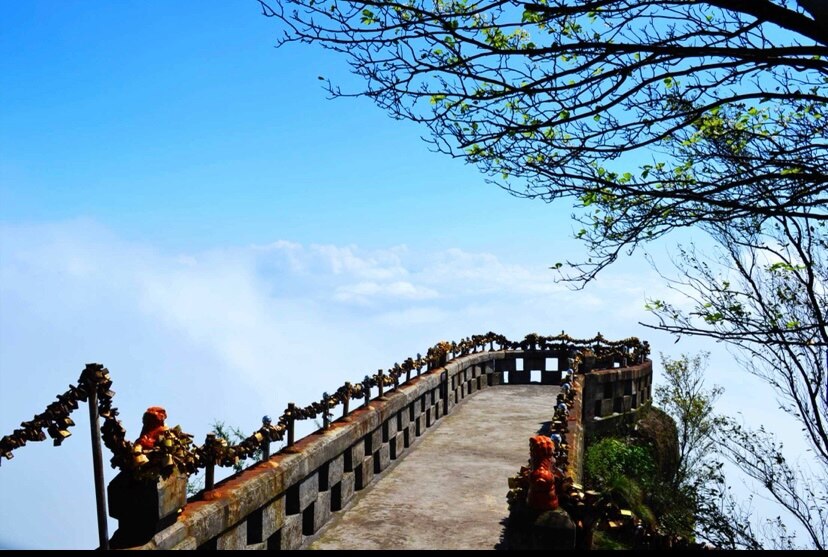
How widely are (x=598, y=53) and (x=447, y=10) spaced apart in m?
1.68

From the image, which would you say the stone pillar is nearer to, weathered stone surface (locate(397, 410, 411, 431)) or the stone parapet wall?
the stone parapet wall

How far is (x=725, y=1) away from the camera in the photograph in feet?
20.2

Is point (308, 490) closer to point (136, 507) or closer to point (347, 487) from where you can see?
point (347, 487)

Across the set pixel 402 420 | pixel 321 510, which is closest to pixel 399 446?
pixel 402 420

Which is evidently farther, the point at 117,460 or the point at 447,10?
the point at 447,10

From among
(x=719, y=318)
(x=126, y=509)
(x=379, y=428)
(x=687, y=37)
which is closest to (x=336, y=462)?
(x=379, y=428)

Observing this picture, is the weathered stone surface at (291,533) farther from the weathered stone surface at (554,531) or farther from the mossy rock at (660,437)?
the mossy rock at (660,437)

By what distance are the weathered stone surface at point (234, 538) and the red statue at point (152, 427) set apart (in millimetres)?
1308

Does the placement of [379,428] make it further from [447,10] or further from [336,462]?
[447,10]

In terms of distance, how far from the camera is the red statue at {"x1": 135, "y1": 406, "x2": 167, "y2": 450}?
530 centimetres

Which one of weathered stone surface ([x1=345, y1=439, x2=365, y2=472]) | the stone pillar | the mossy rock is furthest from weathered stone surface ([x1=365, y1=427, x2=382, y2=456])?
the mossy rock

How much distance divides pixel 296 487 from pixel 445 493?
3.03 meters

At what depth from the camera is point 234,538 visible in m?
6.39

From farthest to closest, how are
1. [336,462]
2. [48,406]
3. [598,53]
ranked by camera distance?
[336,462] → [598,53] → [48,406]
